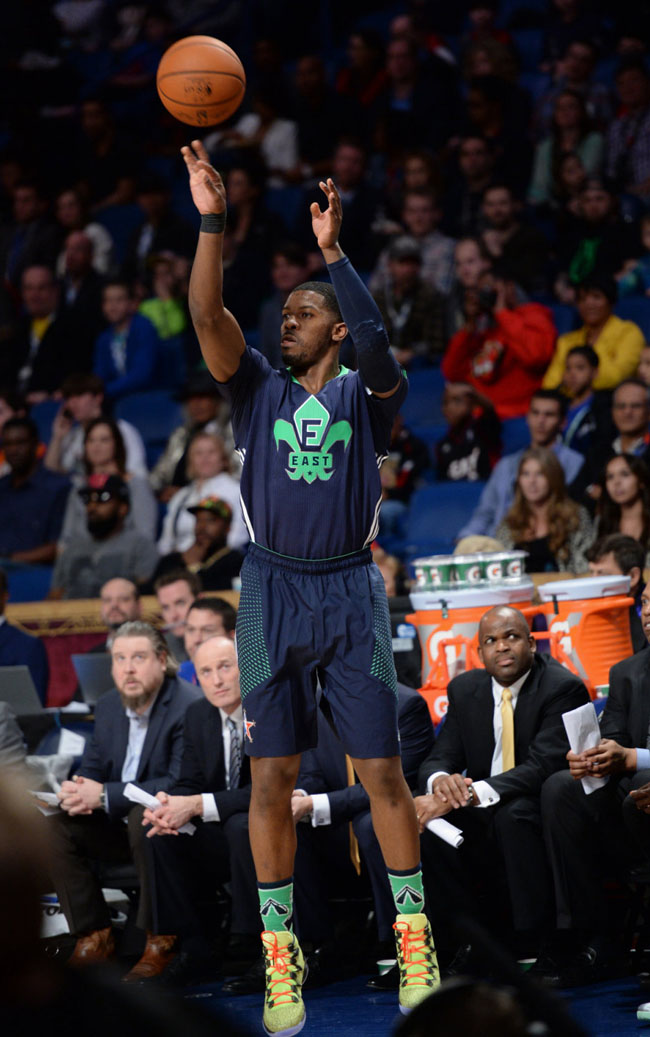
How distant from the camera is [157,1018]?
55.1 inches

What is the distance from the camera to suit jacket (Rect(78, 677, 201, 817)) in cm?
558

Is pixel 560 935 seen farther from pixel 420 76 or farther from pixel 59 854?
pixel 420 76

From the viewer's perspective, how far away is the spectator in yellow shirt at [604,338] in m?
8.41

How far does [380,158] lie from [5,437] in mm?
3686

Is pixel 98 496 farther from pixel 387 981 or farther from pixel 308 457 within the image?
pixel 308 457

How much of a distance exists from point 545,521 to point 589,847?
108 inches

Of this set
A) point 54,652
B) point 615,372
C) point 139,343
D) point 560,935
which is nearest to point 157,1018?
point 560,935

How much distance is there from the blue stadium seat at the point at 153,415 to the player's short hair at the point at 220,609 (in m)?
3.92

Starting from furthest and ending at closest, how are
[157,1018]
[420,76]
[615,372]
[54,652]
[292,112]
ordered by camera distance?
[292,112] < [420,76] < [615,372] < [54,652] < [157,1018]

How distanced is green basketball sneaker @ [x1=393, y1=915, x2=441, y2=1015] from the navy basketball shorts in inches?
17.8


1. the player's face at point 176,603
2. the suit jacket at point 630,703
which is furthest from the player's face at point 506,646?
→ the player's face at point 176,603

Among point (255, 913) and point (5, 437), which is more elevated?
point (5, 437)

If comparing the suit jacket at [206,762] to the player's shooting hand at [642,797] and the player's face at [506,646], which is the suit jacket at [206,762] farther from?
the player's shooting hand at [642,797]

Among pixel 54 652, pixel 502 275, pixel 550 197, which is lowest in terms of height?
pixel 54 652
